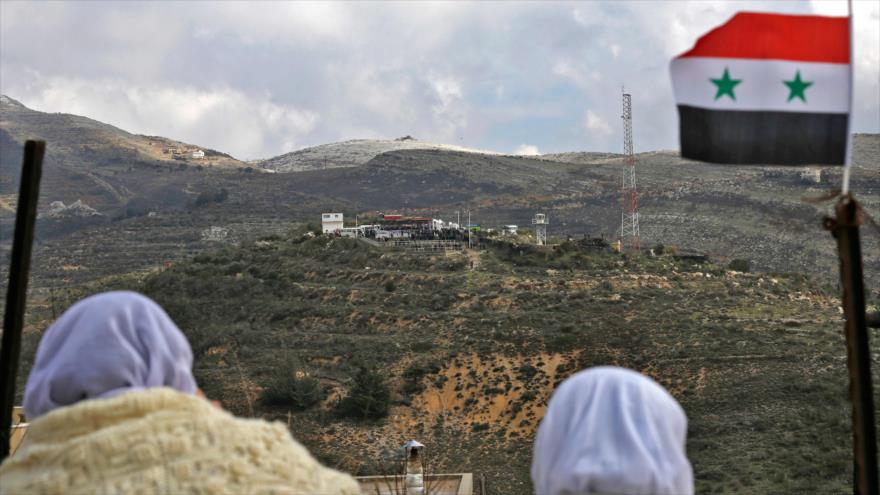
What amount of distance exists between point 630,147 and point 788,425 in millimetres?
33571

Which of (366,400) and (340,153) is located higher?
(340,153)

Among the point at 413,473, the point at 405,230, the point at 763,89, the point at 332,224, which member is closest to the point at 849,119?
the point at 763,89

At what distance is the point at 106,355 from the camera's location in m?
3.35

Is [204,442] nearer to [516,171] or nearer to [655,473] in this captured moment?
[655,473]

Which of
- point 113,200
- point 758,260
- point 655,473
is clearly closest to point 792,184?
point 758,260

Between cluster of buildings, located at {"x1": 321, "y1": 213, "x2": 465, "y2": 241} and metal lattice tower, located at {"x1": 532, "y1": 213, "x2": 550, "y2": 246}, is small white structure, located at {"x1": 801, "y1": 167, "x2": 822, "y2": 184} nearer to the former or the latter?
metal lattice tower, located at {"x1": 532, "y1": 213, "x2": 550, "y2": 246}

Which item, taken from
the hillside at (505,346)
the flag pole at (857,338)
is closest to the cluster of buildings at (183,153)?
the hillside at (505,346)

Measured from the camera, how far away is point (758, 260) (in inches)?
2675

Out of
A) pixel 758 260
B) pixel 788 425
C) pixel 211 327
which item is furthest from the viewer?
pixel 758 260

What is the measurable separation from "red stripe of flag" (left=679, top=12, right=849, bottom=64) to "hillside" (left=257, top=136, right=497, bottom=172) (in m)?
140

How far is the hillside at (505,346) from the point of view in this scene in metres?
26.6

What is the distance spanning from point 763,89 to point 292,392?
95.0 ft

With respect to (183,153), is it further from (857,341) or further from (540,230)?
(857,341)

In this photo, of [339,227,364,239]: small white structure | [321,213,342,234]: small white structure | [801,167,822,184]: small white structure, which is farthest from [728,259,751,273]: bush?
[801,167,822,184]: small white structure
